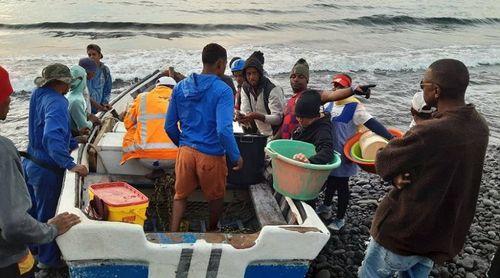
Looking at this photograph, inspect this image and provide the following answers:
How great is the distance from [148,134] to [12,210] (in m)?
2.38

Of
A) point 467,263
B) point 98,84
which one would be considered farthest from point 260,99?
point 98,84

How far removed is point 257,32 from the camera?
84.7ft

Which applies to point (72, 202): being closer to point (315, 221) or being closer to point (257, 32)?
point (315, 221)

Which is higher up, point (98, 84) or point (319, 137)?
point (319, 137)

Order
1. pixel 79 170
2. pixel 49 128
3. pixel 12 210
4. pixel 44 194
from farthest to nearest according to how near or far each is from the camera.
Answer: pixel 44 194 → pixel 79 170 → pixel 49 128 → pixel 12 210

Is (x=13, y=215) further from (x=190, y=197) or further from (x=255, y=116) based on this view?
(x=255, y=116)

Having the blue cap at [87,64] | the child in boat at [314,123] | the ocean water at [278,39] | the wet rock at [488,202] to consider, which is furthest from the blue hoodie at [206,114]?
the ocean water at [278,39]

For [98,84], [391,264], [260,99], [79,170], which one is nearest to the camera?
[391,264]

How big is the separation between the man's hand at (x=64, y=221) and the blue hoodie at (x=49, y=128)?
969 millimetres

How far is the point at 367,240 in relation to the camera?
5738 mm

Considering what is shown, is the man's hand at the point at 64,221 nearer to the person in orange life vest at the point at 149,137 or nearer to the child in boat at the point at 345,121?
the person in orange life vest at the point at 149,137

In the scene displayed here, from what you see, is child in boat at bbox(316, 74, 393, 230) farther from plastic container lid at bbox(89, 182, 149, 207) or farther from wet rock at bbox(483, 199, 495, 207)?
wet rock at bbox(483, 199, 495, 207)

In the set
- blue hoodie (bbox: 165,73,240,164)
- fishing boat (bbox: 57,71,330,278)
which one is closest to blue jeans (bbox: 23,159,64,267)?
fishing boat (bbox: 57,71,330,278)

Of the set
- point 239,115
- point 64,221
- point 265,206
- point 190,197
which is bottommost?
point 190,197
